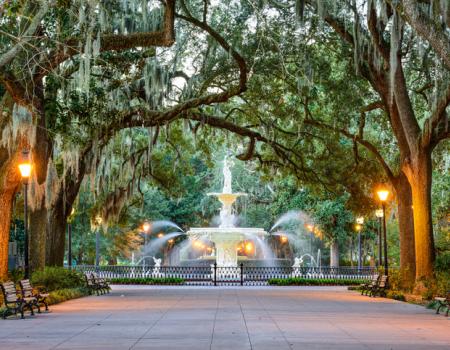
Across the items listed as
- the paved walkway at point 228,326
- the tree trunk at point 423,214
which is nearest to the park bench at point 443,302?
the paved walkway at point 228,326

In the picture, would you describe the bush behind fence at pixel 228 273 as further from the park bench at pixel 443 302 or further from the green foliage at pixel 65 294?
the park bench at pixel 443 302

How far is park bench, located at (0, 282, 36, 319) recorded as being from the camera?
15.6m

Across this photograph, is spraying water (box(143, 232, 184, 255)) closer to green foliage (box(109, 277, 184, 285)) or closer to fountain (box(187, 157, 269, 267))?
fountain (box(187, 157, 269, 267))

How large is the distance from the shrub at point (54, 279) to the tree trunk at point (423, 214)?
440 inches

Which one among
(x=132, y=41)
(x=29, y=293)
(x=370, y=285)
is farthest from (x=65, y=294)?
(x=370, y=285)

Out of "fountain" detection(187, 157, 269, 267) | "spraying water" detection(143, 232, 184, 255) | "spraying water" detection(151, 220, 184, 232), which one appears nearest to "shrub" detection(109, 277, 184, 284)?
"fountain" detection(187, 157, 269, 267)

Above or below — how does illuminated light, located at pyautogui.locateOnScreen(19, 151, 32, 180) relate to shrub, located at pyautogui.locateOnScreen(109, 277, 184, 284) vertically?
above

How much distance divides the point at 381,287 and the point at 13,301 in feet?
43.6

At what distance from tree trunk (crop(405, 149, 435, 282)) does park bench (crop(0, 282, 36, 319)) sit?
1177cm

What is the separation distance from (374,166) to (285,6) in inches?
391

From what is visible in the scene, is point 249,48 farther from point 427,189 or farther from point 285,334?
point 285,334

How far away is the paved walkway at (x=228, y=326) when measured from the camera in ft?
36.6

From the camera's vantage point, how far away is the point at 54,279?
73.0 feet

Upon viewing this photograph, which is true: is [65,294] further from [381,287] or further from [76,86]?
[381,287]
